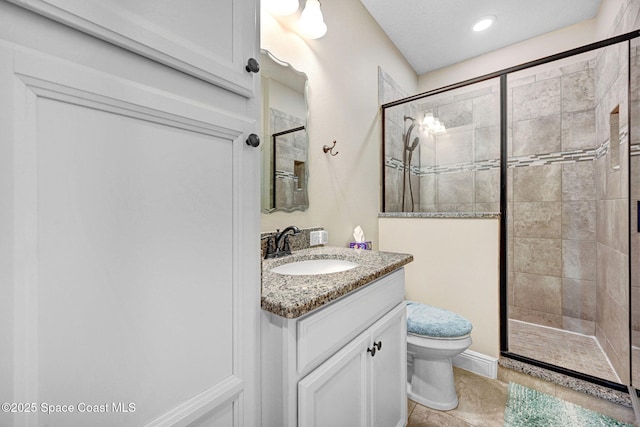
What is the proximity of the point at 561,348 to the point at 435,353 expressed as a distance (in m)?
1.41

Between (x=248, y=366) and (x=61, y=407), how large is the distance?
1.08 ft

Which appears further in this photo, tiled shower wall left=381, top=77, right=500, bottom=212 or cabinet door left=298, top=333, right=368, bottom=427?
tiled shower wall left=381, top=77, right=500, bottom=212

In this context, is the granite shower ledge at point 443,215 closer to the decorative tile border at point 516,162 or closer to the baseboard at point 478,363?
the decorative tile border at point 516,162

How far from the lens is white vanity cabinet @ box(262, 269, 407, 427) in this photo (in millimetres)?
675

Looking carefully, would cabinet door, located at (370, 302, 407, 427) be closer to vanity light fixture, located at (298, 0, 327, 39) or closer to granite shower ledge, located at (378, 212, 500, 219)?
granite shower ledge, located at (378, 212, 500, 219)

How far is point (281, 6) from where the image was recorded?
4.27 ft

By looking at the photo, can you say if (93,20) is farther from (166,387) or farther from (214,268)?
(166,387)

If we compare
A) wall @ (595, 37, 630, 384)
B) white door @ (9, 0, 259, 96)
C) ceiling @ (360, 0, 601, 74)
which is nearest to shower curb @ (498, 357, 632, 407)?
wall @ (595, 37, 630, 384)

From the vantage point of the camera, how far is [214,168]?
A: 564mm

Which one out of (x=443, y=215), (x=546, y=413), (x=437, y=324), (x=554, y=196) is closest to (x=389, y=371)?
(x=437, y=324)

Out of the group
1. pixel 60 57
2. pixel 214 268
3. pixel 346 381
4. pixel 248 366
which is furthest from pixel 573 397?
pixel 60 57

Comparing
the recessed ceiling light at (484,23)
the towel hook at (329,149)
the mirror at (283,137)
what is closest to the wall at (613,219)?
the recessed ceiling light at (484,23)

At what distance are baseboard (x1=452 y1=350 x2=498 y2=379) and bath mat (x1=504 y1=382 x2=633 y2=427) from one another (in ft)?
0.55

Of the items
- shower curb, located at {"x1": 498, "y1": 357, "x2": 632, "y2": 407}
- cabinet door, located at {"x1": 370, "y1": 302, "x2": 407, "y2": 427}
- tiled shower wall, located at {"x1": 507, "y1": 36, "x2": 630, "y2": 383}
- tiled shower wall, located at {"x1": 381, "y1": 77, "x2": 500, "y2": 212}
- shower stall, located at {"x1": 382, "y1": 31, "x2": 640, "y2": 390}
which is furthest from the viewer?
tiled shower wall, located at {"x1": 381, "y1": 77, "x2": 500, "y2": 212}
